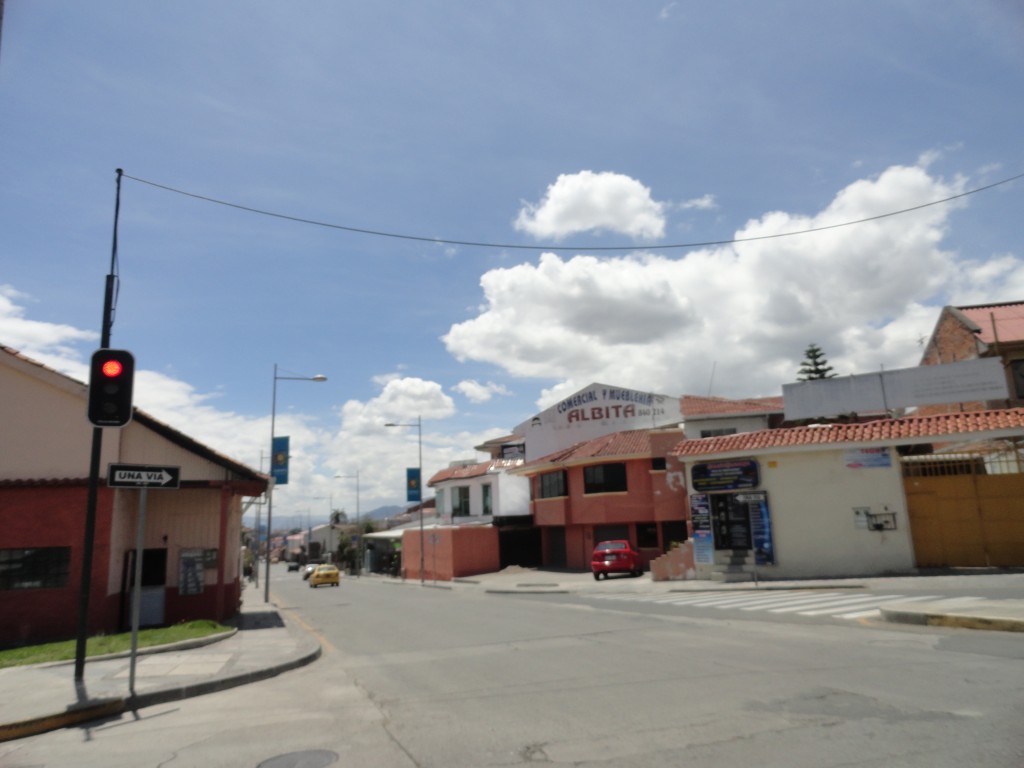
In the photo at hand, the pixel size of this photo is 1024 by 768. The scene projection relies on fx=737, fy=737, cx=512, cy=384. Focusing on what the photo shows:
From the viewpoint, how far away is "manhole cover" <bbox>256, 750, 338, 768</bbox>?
6305mm

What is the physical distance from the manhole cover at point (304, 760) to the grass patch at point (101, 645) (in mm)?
7445

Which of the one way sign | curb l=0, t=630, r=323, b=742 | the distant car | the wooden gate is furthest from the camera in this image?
the distant car

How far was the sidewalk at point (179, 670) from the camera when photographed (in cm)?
875

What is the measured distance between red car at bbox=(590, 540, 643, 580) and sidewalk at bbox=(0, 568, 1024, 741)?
12.9 m

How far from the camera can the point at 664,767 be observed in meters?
5.79

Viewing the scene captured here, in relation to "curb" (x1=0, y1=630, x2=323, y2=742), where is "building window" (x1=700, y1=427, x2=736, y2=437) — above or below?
above

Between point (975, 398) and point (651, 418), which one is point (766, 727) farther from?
point (651, 418)

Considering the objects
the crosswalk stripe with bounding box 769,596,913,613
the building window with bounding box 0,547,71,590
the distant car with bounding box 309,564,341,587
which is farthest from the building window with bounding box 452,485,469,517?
the building window with bounding box 0,547,71,590

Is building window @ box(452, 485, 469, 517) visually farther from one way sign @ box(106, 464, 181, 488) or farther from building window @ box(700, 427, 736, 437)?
one way sign @ box(106, 464, 181, 488)

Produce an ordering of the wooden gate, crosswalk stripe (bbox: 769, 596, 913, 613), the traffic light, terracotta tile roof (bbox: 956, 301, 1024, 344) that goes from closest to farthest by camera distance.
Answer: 1. the traffic light
2. crosswalk stripe (bbox: 769, 596, 913, 613)
3. the wooden gate
4. terracotta tile roof (bbox: 956, 301, 1024, 344)

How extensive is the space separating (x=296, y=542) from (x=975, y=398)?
149 metres

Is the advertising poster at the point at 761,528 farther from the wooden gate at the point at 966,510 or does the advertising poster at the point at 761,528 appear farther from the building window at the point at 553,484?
the building window at the point at 553,484

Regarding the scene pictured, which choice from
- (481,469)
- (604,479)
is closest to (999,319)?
(604,479)

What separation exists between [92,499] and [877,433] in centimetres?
2227
